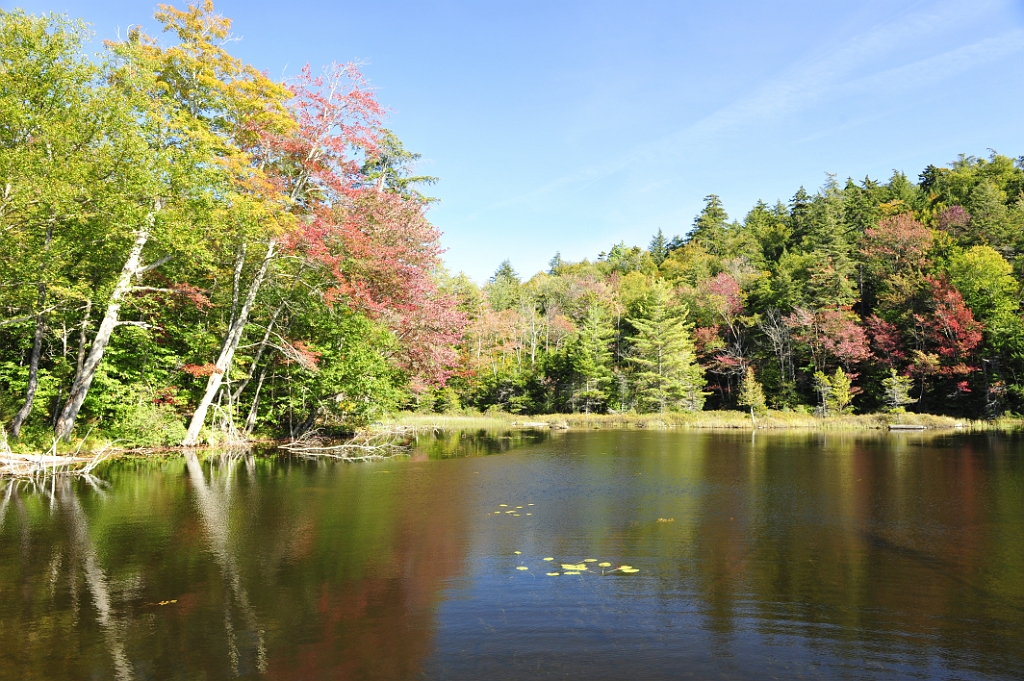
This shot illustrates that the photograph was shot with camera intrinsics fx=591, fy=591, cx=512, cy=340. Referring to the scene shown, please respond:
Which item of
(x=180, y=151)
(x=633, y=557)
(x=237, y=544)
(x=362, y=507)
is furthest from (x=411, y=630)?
(x=180, y=151)

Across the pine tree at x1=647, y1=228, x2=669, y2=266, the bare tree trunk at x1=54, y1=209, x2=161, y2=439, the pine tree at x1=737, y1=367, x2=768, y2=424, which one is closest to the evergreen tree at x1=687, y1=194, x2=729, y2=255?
the pine tree at x1=647, y1=228, x2=669, y2=266

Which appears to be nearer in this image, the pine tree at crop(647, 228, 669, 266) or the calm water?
the calm water

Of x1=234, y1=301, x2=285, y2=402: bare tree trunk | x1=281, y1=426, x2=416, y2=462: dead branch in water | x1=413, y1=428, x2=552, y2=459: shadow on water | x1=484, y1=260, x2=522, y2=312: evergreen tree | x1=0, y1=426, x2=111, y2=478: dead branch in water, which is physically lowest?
x1=413, y1=428, x2=552, y2=459: shadow on water

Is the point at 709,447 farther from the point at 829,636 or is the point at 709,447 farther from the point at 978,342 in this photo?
the point at 978,342

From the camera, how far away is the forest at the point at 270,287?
1405 centimetres

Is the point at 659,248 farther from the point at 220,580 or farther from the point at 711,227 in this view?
the point at 220,580

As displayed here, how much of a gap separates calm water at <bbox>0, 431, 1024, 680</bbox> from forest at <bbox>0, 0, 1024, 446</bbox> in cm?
596

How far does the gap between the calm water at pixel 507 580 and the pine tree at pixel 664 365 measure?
2921 centimetres

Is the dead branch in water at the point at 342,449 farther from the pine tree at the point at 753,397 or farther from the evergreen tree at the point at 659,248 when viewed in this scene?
the evergreen tree at the point at 659,248

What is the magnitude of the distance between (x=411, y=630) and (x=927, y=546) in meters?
7.33

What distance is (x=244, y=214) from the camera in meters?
16.8

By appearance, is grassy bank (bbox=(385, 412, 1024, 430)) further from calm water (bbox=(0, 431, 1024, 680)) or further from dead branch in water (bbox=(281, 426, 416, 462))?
calm water (bbox=(0, 431, 1024, 680))

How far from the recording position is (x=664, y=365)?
43.8 meters

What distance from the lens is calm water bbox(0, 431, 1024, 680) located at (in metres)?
4.86
